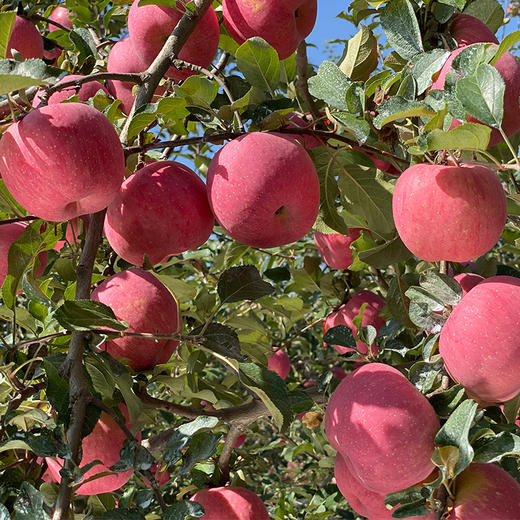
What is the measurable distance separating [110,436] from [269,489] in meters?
2.11

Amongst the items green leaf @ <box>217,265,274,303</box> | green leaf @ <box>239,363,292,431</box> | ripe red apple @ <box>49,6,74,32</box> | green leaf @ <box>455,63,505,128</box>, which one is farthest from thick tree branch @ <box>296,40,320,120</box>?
ripe red apple @ <box>49,6,74,32</box>

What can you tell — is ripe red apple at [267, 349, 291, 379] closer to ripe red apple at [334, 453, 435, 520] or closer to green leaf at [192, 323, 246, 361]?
ripe red apple at [334, 453, 435, 520]

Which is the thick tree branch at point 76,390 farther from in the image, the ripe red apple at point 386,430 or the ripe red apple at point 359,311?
the ripe red apple at point 359,311

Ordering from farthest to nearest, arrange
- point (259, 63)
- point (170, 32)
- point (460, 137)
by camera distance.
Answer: point (170, 32), point (259, 63), point (460, 137)

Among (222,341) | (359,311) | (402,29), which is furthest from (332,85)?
(359,311)

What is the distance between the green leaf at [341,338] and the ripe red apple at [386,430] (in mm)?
221

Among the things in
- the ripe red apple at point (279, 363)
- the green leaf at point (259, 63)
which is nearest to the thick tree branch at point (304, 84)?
the green leaf at point (259, 63)

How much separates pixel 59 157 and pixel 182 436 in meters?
0.51

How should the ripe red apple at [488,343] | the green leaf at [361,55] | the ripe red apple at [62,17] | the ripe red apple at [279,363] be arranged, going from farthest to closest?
the ripe red apple at [62,17], the ripe red apple at [279,363], the green leaf at [361,55], the ripe red apple at [488,343]

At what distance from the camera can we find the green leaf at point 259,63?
3.75 feet

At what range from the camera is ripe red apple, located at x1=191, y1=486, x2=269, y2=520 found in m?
1.39

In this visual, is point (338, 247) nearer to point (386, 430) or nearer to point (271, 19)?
point (271, 19)

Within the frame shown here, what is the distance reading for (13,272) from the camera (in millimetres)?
1173

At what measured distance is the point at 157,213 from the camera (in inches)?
43.6
